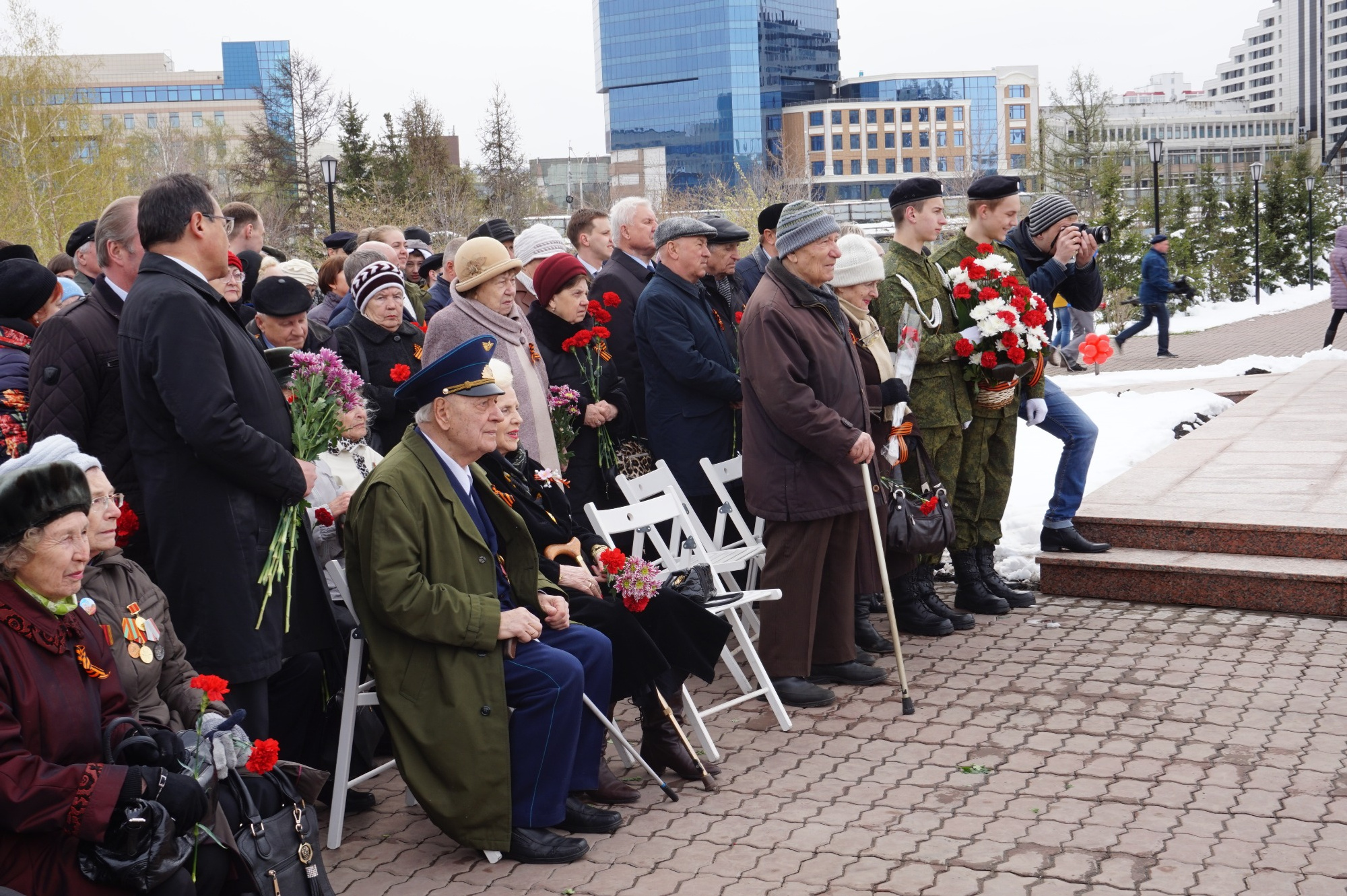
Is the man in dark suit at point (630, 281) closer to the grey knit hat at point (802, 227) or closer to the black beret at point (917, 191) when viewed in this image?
the grey knit hat at point (802, 227)

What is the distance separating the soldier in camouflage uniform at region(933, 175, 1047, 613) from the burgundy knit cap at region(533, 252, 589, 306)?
208 cm

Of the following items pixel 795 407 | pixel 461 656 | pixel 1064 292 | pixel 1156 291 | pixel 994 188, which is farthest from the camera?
pixel 1156 291

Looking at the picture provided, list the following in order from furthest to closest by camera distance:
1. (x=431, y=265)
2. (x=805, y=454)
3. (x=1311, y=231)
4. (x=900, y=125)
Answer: (x=900, y=125) < (x=1311, y=231) < (x=431, y=265) < (x=805, y=454)

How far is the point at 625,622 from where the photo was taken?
4.58 meters

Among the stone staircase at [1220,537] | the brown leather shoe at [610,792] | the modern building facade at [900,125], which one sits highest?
the modern building facade at [900,125]

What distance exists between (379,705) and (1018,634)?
3650 millimetres

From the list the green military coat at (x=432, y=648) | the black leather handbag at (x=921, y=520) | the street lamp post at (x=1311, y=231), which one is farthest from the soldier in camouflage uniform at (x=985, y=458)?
the street lamp post at (x=1311, y=231)

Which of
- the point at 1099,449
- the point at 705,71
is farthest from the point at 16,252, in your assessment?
the point at 705,71

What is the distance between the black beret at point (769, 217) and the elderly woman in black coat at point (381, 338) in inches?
89.3

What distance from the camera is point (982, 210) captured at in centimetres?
696

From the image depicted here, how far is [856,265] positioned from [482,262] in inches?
74.4

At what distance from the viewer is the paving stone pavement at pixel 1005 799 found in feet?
12.6

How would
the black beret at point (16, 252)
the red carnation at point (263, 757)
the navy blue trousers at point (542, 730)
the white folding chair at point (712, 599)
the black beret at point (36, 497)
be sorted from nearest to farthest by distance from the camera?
the black beret at point (36, 497) < the red carnation at point (263, 757) < the navy blue trousers at point (542, 730) < the white folding chair at point (712, 599) < the black beret at point (16, 252)

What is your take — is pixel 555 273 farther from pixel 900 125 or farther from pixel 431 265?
pixel 900 125
